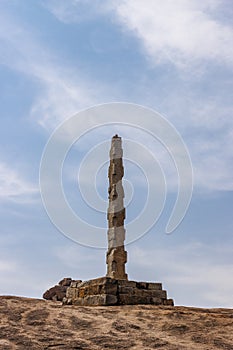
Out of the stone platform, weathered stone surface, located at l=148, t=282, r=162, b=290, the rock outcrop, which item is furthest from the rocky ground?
Result: the rock outcrop

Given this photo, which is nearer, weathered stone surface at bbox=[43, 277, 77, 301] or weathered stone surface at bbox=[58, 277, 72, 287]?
weathered stone surface at bbox=[43, 277, 77, 301]

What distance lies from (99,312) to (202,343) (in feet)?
8.23

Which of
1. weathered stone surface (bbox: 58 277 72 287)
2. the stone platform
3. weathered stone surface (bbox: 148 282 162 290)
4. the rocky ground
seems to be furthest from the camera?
weathered stone surface (bbox: 58 277 72 287)

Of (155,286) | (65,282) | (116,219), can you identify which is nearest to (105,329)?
(155,286)

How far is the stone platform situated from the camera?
1143cm

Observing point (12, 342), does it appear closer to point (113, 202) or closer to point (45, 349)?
point (45, 349)

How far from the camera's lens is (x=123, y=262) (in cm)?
1830

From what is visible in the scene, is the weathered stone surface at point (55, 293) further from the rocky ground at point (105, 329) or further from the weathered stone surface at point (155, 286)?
the rocky ground at point (105, 329)

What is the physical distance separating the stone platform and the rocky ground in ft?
5.64

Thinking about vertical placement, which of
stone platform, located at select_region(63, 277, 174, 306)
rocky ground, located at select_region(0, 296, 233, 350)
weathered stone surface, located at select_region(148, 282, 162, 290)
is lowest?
rocky ground, located at select_region(0, 296, 233, 350)

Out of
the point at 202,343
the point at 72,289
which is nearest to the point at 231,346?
the point at 202,343

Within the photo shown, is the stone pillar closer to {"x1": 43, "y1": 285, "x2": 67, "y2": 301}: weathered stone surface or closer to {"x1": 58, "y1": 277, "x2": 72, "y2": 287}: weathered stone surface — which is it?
{"x1": 43, "y1": 285, "x2": 67, "y2": 301}: weathered stone surface

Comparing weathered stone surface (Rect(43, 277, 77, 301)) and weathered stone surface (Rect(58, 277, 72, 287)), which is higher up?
weathered stone surface (Rect(58, 277, 72, 287))

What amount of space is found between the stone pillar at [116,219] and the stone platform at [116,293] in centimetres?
521
